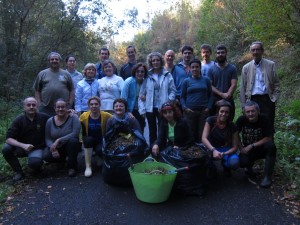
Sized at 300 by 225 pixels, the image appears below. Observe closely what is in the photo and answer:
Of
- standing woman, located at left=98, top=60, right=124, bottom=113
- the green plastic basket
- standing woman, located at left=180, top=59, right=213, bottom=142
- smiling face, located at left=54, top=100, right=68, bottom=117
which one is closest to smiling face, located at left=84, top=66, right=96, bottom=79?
standing woman, located at left=98, top=60, right=124, bottom=113

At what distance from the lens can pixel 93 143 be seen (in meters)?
5.24

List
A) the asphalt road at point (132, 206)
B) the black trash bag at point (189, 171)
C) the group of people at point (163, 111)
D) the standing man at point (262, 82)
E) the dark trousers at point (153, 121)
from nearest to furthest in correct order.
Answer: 1. the asphalt road at point (132, 206)
2. the black trash bag at point (189, 171)
3. the group of people at point (163, 111)
4. the standing man at point (262, 82)
5. the dark trousers at point (153, 121)

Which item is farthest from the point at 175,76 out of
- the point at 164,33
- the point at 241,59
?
the point at 164,33

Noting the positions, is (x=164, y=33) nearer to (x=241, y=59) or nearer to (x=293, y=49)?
(x=241, y=59)

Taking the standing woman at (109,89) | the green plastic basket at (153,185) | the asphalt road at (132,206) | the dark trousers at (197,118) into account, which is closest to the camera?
the asphalt road at (132,206)

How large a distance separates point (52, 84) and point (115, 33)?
1065 centimetres

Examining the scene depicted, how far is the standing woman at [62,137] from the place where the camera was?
5.04m

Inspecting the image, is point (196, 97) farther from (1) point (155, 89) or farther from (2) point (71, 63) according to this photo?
(2) point (71, 63)

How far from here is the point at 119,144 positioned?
471 cm

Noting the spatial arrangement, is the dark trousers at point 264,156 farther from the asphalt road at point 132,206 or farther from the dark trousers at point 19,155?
the dark trousers at point 19,155

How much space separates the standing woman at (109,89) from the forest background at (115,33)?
2064 mm

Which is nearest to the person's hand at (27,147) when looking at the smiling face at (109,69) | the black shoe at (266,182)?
the smiling face at (109,69)

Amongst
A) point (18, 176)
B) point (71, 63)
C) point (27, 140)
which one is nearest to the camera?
point (18, 176)

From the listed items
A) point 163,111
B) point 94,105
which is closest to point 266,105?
point 163,111
